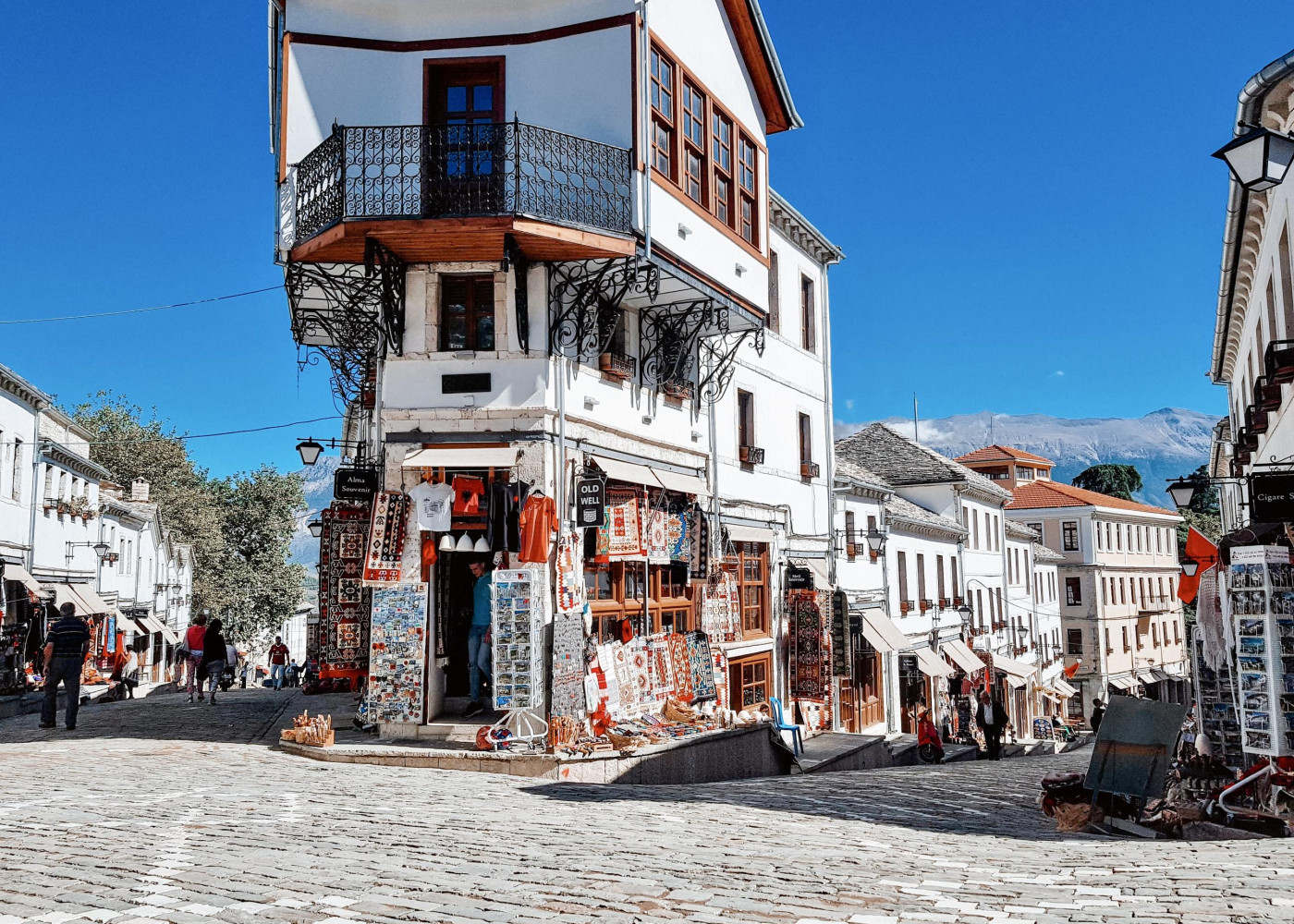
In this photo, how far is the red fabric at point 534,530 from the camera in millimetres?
13602

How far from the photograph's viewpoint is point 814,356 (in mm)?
25484

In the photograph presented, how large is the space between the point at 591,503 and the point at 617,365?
8.99 ft

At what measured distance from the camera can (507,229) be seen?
13.3 metres

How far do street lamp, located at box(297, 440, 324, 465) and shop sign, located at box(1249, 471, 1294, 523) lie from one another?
13702mm

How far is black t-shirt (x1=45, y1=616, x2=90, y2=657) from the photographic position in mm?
15250

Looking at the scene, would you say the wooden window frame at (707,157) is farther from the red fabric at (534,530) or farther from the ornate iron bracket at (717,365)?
the red fabric at (534,530)

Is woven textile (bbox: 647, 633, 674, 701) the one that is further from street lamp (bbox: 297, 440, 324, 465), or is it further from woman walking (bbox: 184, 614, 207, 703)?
woman walking (bbox: 184, 614, 207, 703)

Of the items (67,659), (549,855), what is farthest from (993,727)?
(549,855)

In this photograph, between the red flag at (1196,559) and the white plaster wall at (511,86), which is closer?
the white plaster wall at (511,86)

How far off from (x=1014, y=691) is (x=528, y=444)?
108 ft

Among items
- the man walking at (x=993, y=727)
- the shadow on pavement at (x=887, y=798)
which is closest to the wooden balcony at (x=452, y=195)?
the shadow on pavement at (x=887, y=798)

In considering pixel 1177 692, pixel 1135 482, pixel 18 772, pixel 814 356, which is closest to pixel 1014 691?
pixel 814 356

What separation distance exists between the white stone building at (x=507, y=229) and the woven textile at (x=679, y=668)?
2.17ft

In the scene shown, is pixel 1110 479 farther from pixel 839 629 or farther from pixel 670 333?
pixel 670 333
